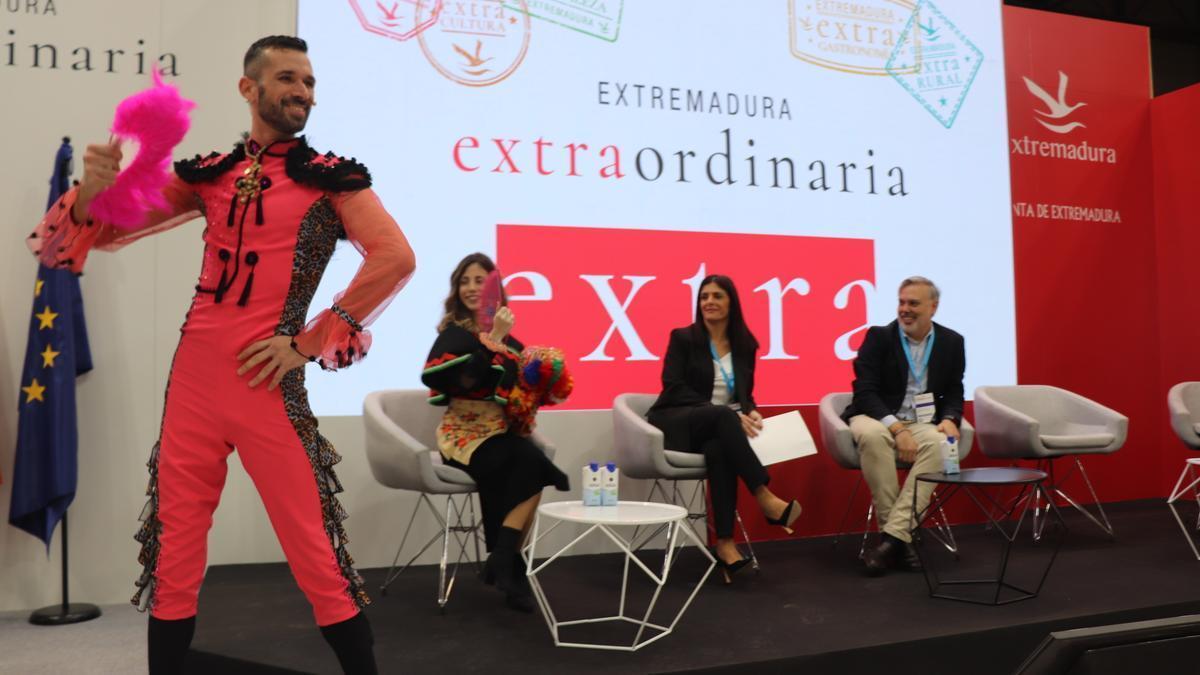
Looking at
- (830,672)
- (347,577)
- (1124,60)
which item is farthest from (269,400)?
(1124,60)

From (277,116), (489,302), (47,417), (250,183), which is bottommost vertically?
(47,417)

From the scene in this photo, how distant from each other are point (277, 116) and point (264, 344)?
18.9 inches

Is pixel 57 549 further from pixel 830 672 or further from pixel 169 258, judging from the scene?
pixel 830 672

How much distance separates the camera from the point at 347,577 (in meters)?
2.11

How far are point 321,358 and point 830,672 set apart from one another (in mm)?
1732

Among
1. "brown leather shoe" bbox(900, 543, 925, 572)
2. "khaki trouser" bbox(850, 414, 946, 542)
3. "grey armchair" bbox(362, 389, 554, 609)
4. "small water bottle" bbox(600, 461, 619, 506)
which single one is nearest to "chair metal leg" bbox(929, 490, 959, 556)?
"khaki trouser" bbox(850, 414, 946, 542)

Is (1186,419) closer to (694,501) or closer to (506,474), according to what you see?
(694,501)

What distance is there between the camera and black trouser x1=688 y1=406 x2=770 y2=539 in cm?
415

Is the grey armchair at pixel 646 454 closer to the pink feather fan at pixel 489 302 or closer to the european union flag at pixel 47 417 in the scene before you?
the pink feather fan at pixel 489 302

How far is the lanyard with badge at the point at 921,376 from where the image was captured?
4605 mm

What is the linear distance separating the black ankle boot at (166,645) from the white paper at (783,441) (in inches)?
107

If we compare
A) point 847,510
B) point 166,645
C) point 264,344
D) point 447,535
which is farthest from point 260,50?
point 847,510

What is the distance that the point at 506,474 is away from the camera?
3787 millimetres

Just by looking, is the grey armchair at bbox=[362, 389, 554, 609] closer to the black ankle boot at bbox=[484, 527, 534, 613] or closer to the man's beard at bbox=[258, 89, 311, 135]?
the black ankle boot at bbox=[484, 527, 534, 613]
